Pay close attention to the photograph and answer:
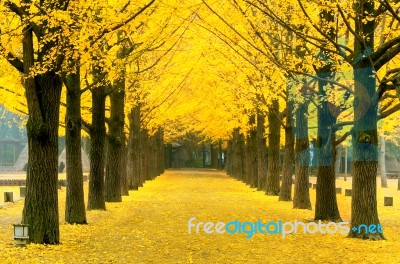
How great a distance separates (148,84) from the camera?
106ft

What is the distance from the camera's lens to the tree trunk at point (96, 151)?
72.6 ft

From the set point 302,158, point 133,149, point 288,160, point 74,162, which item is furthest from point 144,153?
point 74,162

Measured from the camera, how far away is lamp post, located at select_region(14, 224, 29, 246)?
13047mm

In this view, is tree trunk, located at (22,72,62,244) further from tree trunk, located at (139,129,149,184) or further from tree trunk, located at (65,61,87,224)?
tree trunk, located at (139,129,149,184)

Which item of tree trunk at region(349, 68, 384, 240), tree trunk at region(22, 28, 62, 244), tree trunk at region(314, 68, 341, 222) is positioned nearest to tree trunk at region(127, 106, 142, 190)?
tree trunk at region(314, 68, 341, 222)

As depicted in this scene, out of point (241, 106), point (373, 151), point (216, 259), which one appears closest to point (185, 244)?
point (216, 259)

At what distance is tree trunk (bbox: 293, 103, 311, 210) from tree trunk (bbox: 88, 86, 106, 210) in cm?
691

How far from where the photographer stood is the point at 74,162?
18047 mm

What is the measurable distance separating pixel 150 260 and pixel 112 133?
1494cm

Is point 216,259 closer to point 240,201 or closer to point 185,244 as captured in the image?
point 185,244

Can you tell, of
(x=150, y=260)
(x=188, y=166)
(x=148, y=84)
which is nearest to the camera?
(x=150, y=260)

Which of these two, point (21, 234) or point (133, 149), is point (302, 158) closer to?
point (21, 234)

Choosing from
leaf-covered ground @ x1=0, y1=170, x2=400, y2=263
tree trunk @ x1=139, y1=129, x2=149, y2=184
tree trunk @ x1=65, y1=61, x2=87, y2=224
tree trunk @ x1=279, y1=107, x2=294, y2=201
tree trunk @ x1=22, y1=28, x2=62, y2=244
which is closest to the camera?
leaf-covered ground @ x1=0, y1=170, x2=400, y2=263

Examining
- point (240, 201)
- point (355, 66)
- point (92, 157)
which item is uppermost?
point (355, 66)
